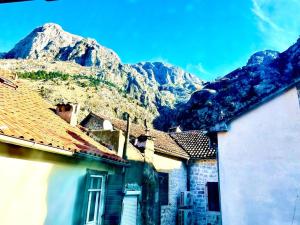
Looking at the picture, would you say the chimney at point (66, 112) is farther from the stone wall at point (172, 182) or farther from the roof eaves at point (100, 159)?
the stone wall at point (172, 182)

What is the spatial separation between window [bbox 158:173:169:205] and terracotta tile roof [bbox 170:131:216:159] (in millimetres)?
2761

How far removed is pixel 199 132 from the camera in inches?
835

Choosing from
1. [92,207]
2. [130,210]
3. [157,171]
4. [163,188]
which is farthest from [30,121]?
[163,188]

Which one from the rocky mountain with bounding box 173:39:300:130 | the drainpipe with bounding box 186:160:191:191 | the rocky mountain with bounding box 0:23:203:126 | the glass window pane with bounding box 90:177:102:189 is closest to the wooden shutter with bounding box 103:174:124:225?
the glass window pane with bounding box 90:177:102:189

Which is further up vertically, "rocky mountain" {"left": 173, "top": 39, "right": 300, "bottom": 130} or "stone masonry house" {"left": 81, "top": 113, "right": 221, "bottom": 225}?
"rocky mountain" {"left": 173, "top": 39, "right": 300, "bottom": 130}

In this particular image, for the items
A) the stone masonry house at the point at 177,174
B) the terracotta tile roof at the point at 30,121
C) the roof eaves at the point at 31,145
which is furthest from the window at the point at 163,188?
the roof eaves at the point at 31,145

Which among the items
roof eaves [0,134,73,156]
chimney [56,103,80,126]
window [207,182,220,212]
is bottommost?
window [207,182,220,212]

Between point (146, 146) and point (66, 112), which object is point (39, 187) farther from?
point (146, 146)

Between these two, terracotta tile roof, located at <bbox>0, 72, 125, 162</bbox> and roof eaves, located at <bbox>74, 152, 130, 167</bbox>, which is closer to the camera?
terracotta tile roof, located at <bbox>0, 72, 125, 162</bbox>

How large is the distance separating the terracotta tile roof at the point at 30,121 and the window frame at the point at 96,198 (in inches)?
26.1

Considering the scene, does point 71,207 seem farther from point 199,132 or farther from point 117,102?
point 117,102

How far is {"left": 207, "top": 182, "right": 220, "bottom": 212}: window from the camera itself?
605 inches

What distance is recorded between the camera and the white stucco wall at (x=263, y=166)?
26.2 ft

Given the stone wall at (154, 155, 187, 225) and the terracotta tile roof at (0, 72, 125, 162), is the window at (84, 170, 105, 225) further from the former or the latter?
the stone wall at (154, 155, 187, 225)
